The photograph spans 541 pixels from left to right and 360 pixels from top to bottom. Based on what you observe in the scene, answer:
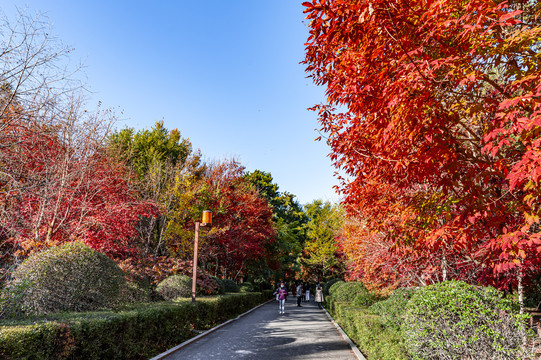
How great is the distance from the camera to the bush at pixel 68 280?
6.36 meters

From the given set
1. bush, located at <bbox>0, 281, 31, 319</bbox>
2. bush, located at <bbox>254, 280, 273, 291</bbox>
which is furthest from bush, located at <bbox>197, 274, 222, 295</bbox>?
bush, located at <bbox>254, 280, 273, 291</bbox>

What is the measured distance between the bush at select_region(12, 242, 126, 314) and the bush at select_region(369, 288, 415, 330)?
634cm

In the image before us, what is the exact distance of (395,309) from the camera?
7.41 meters

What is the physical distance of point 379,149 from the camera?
16.2 feet

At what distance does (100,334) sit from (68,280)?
186 cm

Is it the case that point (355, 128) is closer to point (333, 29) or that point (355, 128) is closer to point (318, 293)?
point (333, 29)

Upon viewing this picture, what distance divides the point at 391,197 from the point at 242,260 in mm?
21882

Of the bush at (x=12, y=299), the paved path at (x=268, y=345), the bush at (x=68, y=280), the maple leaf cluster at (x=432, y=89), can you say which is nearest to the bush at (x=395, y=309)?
the paved path at (x=268, y=345)

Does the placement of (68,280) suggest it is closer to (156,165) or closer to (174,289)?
(174,289)

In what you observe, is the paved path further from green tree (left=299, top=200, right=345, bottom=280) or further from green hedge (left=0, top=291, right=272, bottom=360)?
green tree (left=299, top=200, right=345, bottom=280)

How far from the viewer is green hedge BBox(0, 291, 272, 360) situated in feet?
13.8

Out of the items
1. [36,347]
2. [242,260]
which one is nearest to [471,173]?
[36,347]

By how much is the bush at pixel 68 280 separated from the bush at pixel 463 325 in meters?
6.34

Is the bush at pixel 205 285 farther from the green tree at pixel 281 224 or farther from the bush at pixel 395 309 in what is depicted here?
the green tree at pixel 281 224
